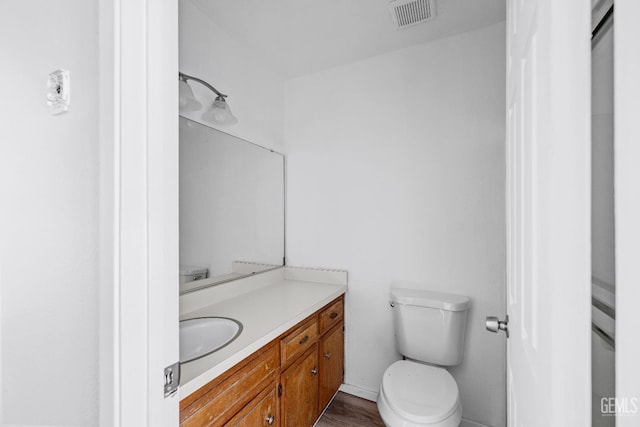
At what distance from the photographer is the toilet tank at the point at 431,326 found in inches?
63.0

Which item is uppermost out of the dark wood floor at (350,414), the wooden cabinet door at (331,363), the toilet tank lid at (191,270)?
the toilet tank lid at (191,270)

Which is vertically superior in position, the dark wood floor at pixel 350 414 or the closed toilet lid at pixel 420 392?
the closed toilet lid at pixel 420 392

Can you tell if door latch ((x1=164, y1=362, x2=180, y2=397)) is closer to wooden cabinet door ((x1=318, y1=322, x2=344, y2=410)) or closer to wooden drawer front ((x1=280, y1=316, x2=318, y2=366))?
wooden drawer front ((x1=280, y1=316, x2=318, y2=366))

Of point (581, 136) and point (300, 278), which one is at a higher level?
point (581, 136)

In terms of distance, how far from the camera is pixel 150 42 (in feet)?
1.95

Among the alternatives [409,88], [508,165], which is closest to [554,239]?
[508,165]

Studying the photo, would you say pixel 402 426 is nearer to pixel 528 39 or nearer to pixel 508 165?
pixel 508 165

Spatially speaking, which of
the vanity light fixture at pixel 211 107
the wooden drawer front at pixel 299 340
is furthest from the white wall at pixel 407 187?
the vanity light fixture at pixel 211 107

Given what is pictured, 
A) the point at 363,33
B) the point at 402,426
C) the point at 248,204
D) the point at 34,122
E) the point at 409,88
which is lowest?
the point at 402,426

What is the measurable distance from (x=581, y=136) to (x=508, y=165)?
0.64 metres

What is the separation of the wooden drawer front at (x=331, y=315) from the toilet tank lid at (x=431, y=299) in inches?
15.5

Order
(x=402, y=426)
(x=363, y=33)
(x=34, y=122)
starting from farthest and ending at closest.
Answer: (x=363, y=33) → (x=402, y=426) → (x=34, y=122)
